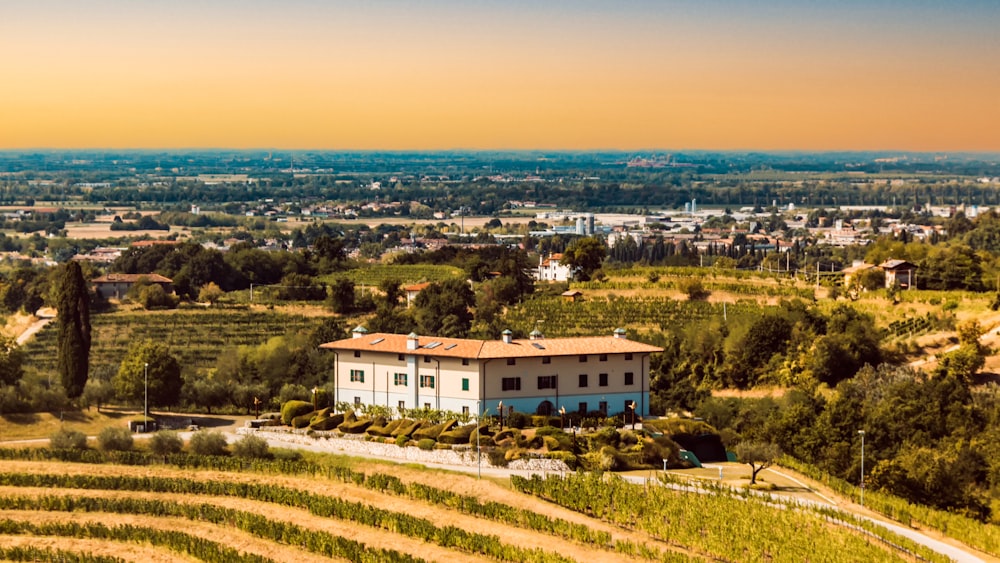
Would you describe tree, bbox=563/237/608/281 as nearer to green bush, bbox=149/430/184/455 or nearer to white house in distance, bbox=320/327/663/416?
white house in distance, bbox=320/327/663/416

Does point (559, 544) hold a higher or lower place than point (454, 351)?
lower

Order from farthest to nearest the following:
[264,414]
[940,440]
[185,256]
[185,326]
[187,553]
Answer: [185,256], [185,326], [264,414], [940,440], [187,553]

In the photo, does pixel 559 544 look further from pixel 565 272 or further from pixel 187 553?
pixel 565 272

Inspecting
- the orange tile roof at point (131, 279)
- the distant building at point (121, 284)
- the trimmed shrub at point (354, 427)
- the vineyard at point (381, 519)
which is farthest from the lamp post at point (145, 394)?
the orange tile roof at point (131, 279)

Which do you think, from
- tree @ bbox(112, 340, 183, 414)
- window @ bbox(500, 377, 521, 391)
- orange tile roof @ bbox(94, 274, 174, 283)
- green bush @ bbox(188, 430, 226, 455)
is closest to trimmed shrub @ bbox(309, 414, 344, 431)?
green bush @ bbox(188, 430, 226, 455)

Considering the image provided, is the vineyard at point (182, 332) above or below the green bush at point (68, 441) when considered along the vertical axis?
below

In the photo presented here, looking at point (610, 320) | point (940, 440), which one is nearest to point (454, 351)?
point (940, 440)

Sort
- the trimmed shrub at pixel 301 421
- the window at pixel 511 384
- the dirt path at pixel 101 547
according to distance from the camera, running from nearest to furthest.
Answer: the dirt path at pixel 101 547, the window at pixel 511 384, the trimmed shrub at pixel 301 421

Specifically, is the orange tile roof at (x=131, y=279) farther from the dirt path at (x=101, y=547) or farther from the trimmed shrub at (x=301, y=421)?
the dirt path at (x=101, y=547)
